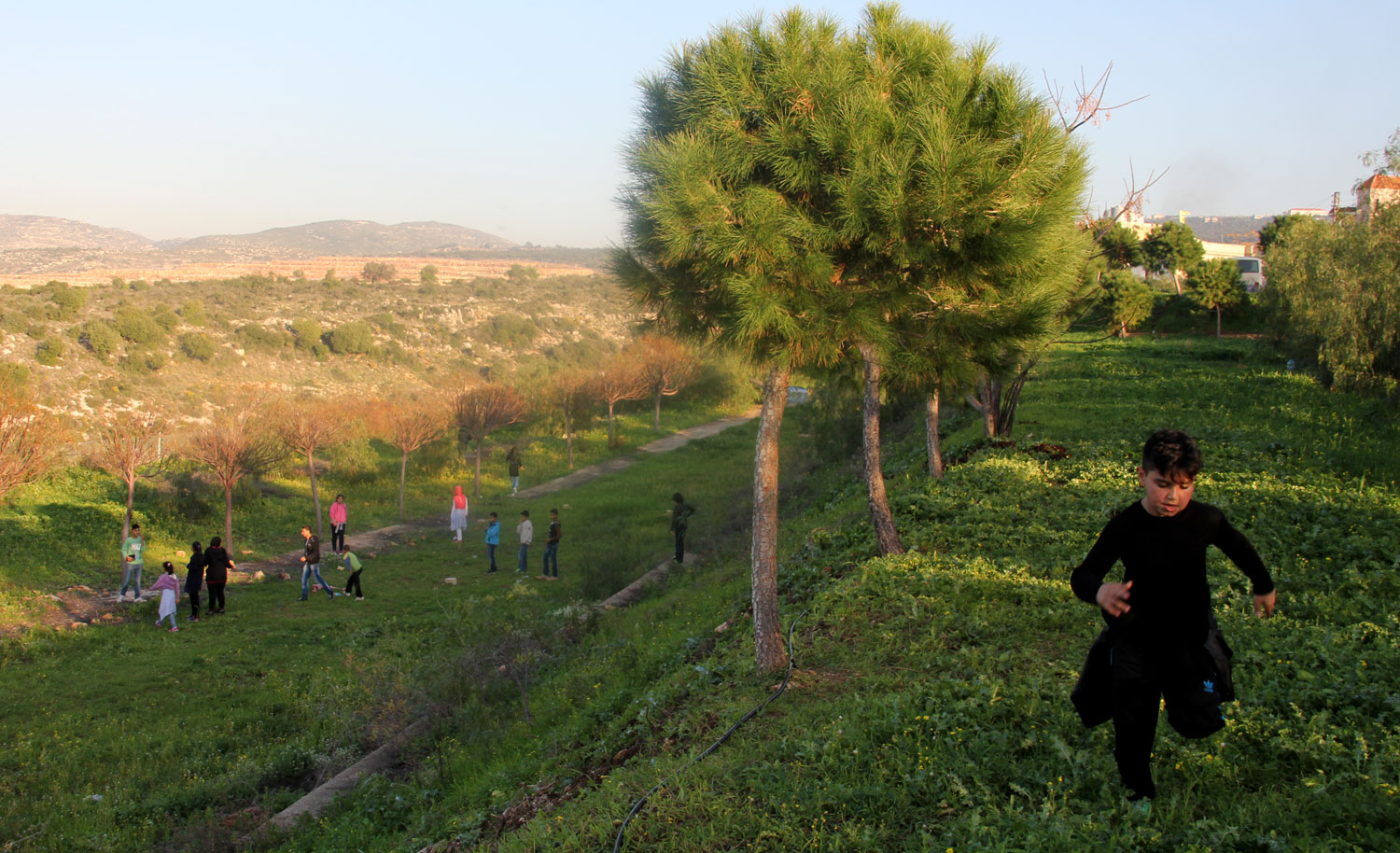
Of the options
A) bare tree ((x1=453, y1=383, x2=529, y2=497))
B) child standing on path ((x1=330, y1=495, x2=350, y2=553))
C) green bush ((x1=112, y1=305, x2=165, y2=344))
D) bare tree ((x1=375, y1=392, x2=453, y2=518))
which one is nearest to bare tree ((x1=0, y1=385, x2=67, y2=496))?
child standing on path ((x1=330, y1=495, x2=350, y2=553))

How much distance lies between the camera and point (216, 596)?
13914 mm

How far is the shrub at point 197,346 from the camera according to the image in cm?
4519

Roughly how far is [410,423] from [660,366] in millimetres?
17600

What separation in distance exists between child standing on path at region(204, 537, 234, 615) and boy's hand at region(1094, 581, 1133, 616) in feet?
Result: 46.1

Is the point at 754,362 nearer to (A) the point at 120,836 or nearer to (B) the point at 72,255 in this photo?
(A) the point at 120,836

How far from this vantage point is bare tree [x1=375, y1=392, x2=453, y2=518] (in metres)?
23.6

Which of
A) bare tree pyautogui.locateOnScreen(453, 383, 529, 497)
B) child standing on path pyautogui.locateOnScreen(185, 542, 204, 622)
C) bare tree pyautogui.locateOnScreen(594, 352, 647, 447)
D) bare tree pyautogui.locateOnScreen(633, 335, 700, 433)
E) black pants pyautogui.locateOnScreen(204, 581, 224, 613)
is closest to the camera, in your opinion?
child standing on path pyautogui.locateOnScreen(185, 542, 204, 622)

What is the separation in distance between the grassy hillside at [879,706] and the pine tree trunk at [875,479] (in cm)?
34

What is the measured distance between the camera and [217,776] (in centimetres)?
811

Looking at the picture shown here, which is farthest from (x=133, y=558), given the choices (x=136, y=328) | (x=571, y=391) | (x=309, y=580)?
(x=136, y=328)

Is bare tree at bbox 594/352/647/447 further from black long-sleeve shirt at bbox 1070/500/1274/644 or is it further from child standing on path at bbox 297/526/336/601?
black long-sleeve shirt at bbox 1070/500/1274/644

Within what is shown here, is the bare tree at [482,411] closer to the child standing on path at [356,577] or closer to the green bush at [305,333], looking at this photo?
the child standing on path at [356,577]

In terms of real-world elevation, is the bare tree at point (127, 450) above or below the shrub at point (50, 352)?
below

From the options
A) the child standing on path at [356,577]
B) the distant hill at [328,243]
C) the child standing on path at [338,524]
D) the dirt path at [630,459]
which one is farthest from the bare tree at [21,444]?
the distant hill at [328,243]
